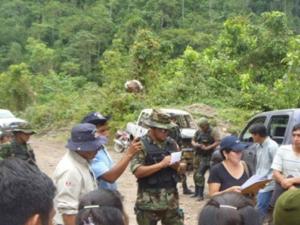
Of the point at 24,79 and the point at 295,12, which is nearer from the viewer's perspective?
the point at 24,79

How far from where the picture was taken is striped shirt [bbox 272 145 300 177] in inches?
229

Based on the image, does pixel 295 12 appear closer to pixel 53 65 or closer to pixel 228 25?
pixel 53 65

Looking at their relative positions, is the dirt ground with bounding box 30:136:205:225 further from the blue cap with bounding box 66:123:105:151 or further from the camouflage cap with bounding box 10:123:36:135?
the blue cap with bounding box 66:123:105:151

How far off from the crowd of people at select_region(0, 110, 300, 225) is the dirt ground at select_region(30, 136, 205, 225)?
2500mm

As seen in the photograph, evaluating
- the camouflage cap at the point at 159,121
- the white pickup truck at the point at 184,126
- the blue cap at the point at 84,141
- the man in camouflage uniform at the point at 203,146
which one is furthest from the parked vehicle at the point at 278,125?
the white pickup truck at the point at 184,126

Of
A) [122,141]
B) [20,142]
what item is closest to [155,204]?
[20,142]

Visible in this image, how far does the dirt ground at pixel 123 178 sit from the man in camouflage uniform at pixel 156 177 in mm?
3489

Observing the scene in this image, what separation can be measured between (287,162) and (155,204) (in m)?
1.50

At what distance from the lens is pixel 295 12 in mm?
63781

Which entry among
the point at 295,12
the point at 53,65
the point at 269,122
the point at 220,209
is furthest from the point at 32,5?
the point at 220,209

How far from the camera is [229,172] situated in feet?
18.3

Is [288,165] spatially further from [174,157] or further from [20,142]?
[20,142]

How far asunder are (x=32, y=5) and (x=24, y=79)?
3979cm

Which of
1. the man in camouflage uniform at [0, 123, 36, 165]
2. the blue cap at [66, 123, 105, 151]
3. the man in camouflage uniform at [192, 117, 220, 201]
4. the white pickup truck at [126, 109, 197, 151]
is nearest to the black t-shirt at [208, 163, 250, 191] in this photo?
the blue cap at [66, 123, 105, 151]
